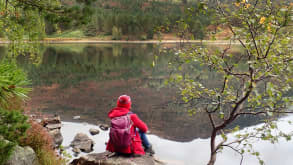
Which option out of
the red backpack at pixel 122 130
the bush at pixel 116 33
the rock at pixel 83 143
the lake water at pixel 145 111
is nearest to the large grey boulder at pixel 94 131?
the lake water at pixel 145 111

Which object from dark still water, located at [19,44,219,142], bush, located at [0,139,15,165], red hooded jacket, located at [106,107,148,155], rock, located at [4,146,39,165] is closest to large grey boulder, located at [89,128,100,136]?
dark still water, located at [19,44,219,142]

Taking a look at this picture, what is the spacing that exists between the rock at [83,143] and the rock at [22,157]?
3.97 meters

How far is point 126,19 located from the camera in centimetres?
12031

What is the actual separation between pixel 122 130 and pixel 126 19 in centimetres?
11880

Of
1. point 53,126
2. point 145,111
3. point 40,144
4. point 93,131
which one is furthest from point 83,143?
point 145,111

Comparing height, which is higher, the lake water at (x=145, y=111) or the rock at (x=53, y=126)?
the rock at (x=53, y=126)

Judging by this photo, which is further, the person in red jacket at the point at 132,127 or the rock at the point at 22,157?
the person in red jacket at the point at 132,127

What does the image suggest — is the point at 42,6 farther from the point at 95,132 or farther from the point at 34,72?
the point at 34,72

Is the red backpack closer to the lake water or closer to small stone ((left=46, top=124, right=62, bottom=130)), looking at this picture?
the lake water

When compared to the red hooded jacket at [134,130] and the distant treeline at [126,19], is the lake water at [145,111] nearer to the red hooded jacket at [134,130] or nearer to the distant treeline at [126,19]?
the distant treeline at [126,19]

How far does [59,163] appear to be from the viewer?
6594mm

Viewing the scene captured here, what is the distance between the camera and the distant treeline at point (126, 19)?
5617 mm

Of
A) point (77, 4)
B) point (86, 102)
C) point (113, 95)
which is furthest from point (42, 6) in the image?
point (113, 95)

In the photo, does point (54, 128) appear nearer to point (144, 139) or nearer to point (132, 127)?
point (144, 139)
